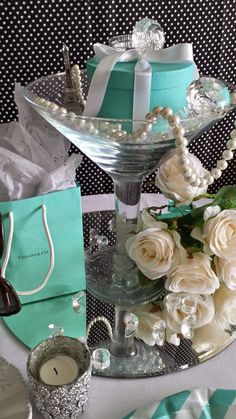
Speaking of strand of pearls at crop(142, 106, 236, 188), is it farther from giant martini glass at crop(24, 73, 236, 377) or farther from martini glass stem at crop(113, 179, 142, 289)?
martini glass stem at crop(113, 179, 142, 289)

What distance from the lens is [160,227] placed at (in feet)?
1.92

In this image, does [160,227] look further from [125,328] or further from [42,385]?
[42,385]

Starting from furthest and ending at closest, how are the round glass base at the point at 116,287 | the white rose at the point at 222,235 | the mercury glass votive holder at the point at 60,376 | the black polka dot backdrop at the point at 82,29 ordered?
the black polka dot backdrop at the point at 82,29, the round glass base at the point at 116,287, the white rose at the point at 222,235, the mercury glass votive holder at the point at 60,376

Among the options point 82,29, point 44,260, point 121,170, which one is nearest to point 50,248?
point 44,260

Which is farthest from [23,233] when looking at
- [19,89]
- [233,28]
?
[233,28]

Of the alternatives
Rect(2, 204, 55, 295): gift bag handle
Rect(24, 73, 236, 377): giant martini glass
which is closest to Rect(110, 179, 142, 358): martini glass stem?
Rect(24, 73, 236, 377): giant martini glass

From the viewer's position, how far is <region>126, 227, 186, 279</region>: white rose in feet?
1.82

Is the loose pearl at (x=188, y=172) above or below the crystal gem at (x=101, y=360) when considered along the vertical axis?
above

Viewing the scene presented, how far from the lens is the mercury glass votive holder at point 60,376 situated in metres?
0.44

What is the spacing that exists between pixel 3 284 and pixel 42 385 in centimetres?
12

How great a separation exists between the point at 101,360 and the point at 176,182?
23 centimetres

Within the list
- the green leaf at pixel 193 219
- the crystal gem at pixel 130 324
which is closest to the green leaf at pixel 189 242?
the green leaf at pixel 193 219

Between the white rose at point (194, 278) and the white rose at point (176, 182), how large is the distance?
90 mm

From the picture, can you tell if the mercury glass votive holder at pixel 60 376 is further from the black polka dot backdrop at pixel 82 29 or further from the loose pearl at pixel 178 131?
the black polka dot backdrop at pixel 82 29
